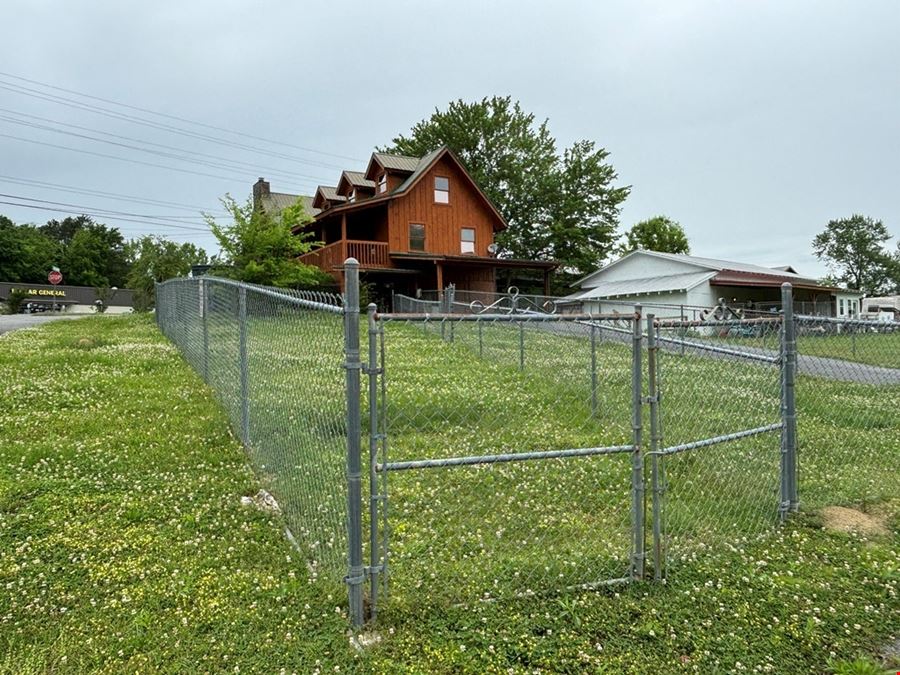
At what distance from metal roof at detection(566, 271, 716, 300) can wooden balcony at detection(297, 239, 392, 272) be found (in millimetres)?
8123

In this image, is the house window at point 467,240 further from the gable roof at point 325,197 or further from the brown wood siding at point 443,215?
the gable roof at point 325,197

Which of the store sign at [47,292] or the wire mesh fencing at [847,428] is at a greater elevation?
the store sign at [47,292]

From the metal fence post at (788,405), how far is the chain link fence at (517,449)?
1cm

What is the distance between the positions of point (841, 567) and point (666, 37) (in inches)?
472

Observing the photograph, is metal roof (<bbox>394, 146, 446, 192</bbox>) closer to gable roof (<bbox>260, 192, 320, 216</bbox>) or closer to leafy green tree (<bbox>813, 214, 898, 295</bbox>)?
gable roof (<bbox>260, 192, 320, 216</bbox>)

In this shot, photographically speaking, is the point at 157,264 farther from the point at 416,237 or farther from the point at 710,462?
the point at 710,462

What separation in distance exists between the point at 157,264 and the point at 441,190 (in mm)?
17186

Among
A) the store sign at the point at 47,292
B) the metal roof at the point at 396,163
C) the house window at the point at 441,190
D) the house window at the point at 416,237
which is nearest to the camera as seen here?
the house window at the point at 416,237

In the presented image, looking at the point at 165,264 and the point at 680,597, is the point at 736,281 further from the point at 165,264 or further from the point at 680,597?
the point at 165,264

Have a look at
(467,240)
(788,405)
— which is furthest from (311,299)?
(467,240)

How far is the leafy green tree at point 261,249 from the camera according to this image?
18297mm

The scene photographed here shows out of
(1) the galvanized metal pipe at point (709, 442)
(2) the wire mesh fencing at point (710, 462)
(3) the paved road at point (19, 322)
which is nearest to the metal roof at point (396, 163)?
(3) the paved road at point (19, 322)

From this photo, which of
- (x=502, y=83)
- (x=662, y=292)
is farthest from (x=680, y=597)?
(x=502, y=83)

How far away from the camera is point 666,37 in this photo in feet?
39.2
